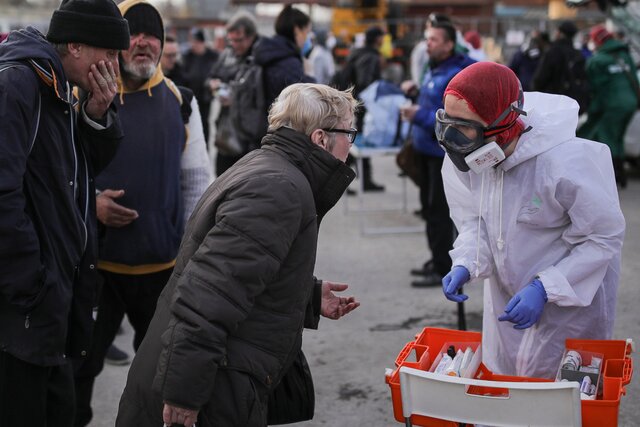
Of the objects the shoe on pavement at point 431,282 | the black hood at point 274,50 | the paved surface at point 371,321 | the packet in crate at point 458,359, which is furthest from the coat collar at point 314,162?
the shoe on pavement at point 431,282

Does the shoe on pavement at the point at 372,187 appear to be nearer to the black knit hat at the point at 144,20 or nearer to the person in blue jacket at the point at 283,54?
the person in blue jacket at the point at 283,54

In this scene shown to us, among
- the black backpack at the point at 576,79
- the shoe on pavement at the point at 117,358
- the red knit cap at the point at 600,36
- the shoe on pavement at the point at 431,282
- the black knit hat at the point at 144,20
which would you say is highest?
the black knit hat at the point at 144,20

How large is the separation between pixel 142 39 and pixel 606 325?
2.23 metres

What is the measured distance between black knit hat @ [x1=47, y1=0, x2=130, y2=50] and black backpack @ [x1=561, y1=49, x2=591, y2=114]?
7.51 m

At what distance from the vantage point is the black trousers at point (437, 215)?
6035 mm

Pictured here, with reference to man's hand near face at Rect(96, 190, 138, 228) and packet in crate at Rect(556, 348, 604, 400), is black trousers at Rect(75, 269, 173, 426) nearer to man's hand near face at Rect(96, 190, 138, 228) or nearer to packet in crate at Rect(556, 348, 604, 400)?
man's hand near face at Rect(96, 190, 138, 228)

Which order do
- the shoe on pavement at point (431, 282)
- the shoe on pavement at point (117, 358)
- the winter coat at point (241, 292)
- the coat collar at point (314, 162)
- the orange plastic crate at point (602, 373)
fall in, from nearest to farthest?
1. the winter coat at point (241, 292)
2. the orange plastic crate at point (602, 373)
3. the coat collar at point (314, 162)
4. the shoe on pavement at point (117, 358)
5. the shoe on pavement at point (431, 282)

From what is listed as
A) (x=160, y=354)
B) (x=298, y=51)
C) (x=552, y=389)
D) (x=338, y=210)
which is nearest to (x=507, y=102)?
(x=552, y=389)

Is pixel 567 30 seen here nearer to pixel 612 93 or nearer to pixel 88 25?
pixel 612 93

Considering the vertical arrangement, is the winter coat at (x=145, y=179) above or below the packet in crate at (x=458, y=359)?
above

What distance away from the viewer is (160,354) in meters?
2.32

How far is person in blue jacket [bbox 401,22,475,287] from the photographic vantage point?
19.0 ft

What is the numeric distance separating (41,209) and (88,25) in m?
0.66

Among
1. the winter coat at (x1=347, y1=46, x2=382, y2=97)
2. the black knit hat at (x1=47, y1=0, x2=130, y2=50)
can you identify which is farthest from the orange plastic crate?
the winter coat at (x1=347, y1=46, x2=382, y2=97)
